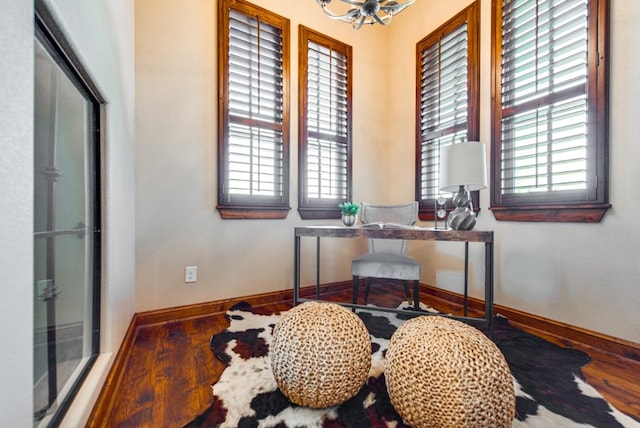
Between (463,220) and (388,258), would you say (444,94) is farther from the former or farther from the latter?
(388,258)

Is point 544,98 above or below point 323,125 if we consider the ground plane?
below

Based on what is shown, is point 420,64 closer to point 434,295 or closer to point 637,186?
point 637,186

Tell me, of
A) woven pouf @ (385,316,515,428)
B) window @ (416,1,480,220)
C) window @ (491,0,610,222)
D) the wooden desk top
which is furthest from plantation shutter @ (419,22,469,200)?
woven pouf @ (385,316,515,428)

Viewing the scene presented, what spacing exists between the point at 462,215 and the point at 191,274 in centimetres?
205

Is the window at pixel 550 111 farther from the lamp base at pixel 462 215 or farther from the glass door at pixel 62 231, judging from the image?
the glass door at pixel 62 231

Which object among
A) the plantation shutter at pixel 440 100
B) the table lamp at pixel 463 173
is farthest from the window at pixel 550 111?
the table lamp at pixel 463 173

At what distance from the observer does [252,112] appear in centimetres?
243

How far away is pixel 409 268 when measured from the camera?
6.80 feet

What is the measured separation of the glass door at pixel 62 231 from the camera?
0.76 meters

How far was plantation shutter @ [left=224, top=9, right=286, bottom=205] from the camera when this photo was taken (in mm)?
2355

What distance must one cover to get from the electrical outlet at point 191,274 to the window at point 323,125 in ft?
3.52

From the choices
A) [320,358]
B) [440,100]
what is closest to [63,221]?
[320,358]

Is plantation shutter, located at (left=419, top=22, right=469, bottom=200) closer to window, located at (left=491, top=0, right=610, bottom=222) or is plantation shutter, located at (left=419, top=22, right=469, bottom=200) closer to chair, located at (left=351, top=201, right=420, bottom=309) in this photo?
window, located at (left=491, top=0, right=610, bottom=222)

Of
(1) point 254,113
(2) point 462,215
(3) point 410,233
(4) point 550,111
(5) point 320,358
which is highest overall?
(1) point 254,113
